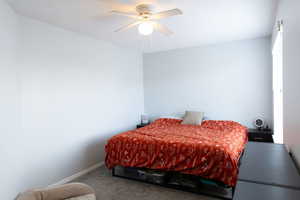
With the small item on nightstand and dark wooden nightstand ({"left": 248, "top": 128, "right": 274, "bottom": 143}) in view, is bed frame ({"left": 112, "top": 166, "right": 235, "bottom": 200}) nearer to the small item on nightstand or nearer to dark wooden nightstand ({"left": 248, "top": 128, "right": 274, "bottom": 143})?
dark wooden nightstand ({"left": 248, "top": 128, "right": 274, "bottom": 143})

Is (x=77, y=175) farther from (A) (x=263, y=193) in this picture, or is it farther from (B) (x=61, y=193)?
(A) (x=263, y=193)

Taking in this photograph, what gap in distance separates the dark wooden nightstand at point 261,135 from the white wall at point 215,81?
1.20ft

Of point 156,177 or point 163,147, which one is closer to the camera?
point 163,147

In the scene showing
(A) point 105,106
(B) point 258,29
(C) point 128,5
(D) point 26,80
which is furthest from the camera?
(A) point 105,106

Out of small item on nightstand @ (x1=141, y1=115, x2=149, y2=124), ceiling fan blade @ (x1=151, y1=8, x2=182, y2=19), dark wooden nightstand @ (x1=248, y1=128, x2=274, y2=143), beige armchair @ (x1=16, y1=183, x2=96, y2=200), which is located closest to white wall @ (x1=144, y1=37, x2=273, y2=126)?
small item on nightstand @ (x1=141, y1=115, x2=149, y2=124)

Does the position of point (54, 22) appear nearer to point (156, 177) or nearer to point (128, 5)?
point (128, 5)

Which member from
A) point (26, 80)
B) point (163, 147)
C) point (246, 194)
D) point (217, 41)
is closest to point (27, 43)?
point (26, 80)

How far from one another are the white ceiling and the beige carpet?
8.08ft

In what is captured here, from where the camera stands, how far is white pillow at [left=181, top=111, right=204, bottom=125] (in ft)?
13.5

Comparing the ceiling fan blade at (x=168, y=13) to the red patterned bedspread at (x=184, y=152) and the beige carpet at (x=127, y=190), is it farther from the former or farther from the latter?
the beige carpet at (x=127, y=190)

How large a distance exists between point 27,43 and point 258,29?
365cm

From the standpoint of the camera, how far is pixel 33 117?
8.52ft

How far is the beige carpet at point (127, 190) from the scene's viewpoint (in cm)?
256

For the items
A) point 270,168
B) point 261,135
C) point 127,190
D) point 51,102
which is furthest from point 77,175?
point 261,135
